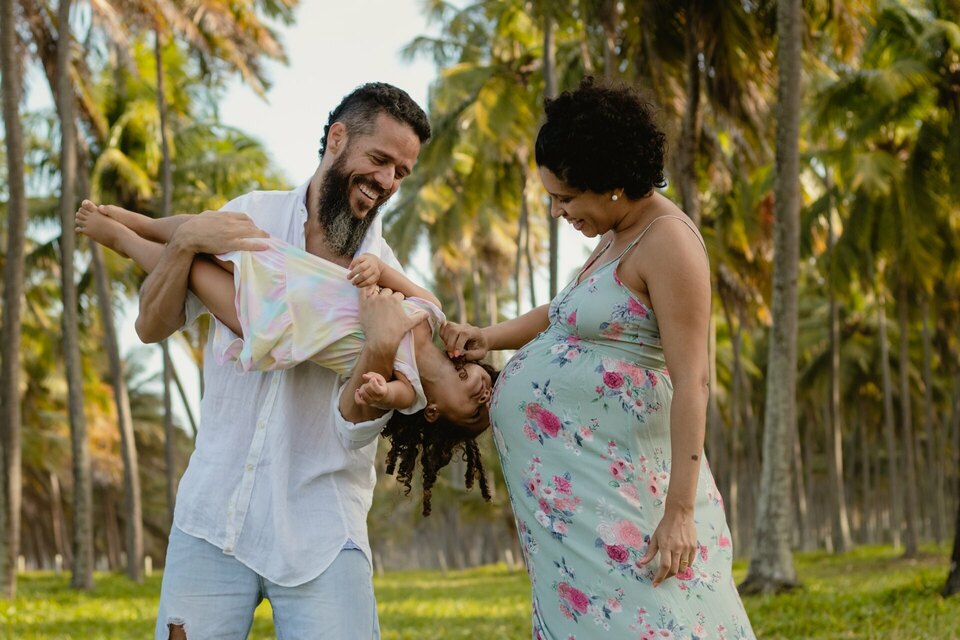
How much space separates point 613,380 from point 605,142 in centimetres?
69

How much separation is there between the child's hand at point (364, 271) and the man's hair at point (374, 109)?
37 centimetres

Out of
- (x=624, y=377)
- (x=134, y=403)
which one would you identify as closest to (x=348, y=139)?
(x=624, y=377)

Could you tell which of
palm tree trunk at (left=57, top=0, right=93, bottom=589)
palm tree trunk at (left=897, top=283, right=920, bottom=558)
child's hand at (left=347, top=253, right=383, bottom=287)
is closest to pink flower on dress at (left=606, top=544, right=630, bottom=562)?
child's hand at (left=347, top=253, right=383, bottom=287)

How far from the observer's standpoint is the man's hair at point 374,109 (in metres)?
3.25

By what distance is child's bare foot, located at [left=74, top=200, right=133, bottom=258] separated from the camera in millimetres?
3381

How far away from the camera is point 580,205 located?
10.7 ft

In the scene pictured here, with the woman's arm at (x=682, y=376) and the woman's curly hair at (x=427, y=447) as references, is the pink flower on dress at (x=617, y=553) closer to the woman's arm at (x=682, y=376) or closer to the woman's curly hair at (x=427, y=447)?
the woman's arm at (x=682, y=376)

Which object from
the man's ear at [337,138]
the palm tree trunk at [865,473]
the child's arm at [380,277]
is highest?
the man's ear at [337,138]

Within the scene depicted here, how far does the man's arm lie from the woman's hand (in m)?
1.38

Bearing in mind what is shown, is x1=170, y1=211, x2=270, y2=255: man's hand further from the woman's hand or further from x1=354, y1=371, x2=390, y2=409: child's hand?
the woman's hand

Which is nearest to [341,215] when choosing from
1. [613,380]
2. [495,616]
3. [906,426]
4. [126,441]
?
[613,380]

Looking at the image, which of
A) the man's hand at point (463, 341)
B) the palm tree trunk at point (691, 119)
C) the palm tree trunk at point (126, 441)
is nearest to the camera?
the man's hand at point (463, 341)

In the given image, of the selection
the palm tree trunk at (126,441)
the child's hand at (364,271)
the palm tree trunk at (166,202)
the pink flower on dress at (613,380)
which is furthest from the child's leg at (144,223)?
the palm tree trunk at (126,441)

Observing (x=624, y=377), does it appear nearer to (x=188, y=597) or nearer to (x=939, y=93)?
(x=188, y=597)
